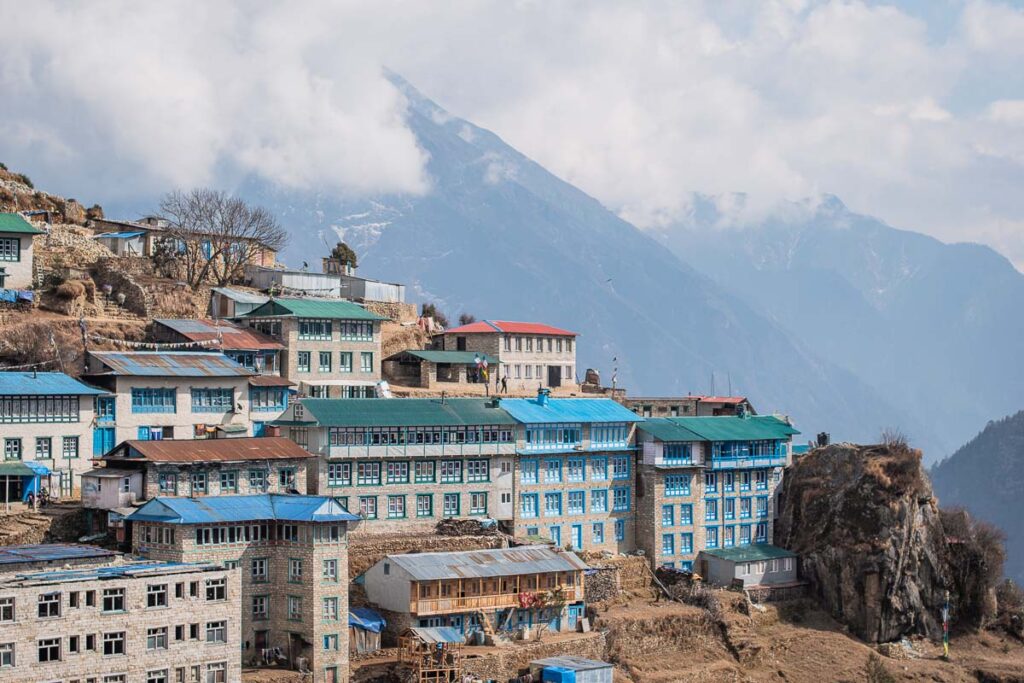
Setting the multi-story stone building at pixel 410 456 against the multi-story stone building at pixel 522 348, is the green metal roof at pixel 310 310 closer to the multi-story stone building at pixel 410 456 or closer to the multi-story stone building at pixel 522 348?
the multi-story stone building at pixel 410 456

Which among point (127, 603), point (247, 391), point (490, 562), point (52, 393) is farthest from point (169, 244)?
point (127, 603)

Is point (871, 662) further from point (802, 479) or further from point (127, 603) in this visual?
point (127, 603)

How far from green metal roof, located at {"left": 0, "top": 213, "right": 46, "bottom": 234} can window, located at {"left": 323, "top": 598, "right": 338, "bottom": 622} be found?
36432 mm

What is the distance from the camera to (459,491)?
9175 centimetres

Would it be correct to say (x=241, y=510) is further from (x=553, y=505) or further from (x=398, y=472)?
(x=553, y=505)

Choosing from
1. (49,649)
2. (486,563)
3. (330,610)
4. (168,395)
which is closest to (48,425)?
(168,395)

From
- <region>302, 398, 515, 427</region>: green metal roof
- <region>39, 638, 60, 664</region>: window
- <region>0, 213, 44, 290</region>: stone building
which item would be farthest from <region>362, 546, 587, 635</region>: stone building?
<region>0, 213, 44, 290</region>: stone building

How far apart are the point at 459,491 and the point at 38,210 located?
43148 mm

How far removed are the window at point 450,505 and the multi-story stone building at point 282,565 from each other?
16472mm

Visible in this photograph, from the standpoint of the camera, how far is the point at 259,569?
74250 millimetres

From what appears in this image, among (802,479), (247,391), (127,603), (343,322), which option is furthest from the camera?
(802,479)

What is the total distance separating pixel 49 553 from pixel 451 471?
2863cm

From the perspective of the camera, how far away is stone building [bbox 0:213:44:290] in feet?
315

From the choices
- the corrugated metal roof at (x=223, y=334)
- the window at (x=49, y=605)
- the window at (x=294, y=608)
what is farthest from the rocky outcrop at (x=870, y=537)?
the window at (x=49, y=605)
